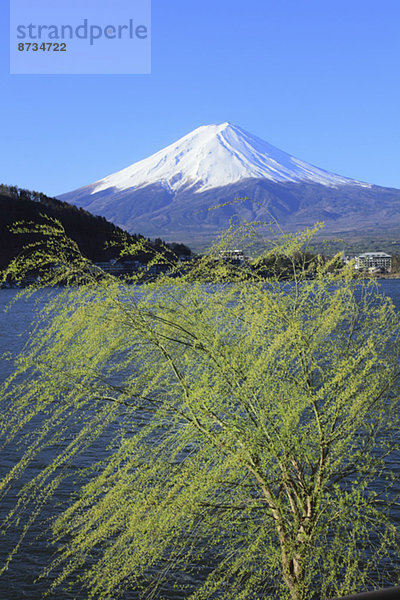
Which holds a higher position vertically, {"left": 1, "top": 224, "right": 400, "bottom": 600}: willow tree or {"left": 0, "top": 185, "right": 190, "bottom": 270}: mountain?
{"left": 0, "top": 185, "right": 190, "bottom": 270}: mountain

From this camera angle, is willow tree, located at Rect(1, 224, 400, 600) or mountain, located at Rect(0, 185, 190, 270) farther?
mountain, located at Rect(0, 185, 190, 270)

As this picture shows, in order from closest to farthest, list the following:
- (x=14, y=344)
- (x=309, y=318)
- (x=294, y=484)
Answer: (x=294, y=484), (x=309, y=318), (x=14, y=344)

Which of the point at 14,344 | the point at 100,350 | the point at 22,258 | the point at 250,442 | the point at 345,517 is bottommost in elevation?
the point at 14,344

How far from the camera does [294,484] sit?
421 cm

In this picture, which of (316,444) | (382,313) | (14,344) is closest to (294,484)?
(316,444)

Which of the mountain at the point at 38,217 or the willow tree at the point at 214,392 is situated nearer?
the willow tree at the point at 214,392

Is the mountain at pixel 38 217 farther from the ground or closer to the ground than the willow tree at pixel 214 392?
farther from the ground

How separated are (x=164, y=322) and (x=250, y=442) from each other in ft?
3.01

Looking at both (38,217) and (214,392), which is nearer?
(214,392)

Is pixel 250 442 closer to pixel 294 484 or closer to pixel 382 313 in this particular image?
pixel 294 484

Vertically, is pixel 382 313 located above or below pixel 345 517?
above

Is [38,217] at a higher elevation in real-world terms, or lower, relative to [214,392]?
higher

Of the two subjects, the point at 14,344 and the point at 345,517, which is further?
the point at 14,344

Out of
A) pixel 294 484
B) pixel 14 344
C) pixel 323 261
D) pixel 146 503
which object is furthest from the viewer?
pixel 14 344
